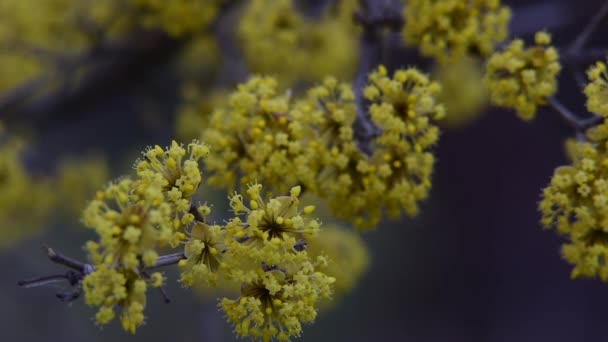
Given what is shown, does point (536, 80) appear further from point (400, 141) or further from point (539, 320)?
point (539, 320)

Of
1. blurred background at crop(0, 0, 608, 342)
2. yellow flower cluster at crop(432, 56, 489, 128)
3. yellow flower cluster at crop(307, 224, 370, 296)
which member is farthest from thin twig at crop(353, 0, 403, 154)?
→ yellow flower cluster at crop(432, 56, 489, 128)

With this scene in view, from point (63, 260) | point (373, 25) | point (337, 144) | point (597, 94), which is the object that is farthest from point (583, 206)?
point (63, 260)

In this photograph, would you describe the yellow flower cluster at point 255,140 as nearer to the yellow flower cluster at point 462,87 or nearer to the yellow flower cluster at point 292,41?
the yellow flower cluster at point 292,41

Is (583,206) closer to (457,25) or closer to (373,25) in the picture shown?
(457,25)

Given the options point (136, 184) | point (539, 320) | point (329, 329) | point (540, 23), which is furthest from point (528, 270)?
point (136, 184)

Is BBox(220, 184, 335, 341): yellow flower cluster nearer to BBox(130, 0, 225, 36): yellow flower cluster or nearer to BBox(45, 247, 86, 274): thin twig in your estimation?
BBox(45, 247, 86, 274): thin twig

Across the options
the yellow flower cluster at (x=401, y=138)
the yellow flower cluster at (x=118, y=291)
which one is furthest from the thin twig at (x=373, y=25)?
the yellow flower cluster at (x=118, y=291)
